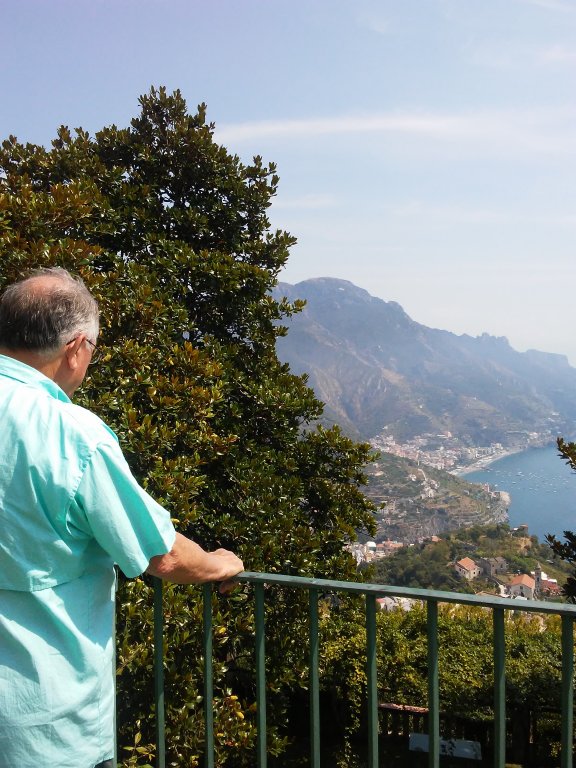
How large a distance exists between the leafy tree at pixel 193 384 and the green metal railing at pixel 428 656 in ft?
6.19

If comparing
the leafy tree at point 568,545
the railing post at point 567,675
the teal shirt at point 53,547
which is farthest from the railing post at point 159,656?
the leafy tree at point 568,545

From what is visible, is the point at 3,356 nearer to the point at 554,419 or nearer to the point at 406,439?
the point at 406,439

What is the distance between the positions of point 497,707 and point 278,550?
4.34 m

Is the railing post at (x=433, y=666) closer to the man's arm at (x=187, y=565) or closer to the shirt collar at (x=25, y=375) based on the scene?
the man's arm at (x=187, y=565)

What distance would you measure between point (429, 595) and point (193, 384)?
13.3 feet

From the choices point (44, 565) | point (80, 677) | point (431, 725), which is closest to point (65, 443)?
point (44, 565)

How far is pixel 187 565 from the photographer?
1.74 meters

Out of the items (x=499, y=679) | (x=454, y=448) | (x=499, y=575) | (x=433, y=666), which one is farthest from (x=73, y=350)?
(x=454, y=448)

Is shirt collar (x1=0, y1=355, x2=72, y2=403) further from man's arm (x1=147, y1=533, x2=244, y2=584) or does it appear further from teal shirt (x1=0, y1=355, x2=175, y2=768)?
man's arm (x1=147, y1=533, x2=244, y2=584)

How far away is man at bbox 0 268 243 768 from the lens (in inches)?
57.6

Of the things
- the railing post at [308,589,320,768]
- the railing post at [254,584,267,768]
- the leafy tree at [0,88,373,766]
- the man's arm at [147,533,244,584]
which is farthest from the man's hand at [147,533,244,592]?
the leafy tree at [0,88,373,766]

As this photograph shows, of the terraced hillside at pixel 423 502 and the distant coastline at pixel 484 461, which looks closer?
the terraced hillside at pixel 423 502

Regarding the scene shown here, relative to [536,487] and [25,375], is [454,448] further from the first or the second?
[25,375]

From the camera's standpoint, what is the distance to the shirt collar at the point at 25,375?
157 cm
